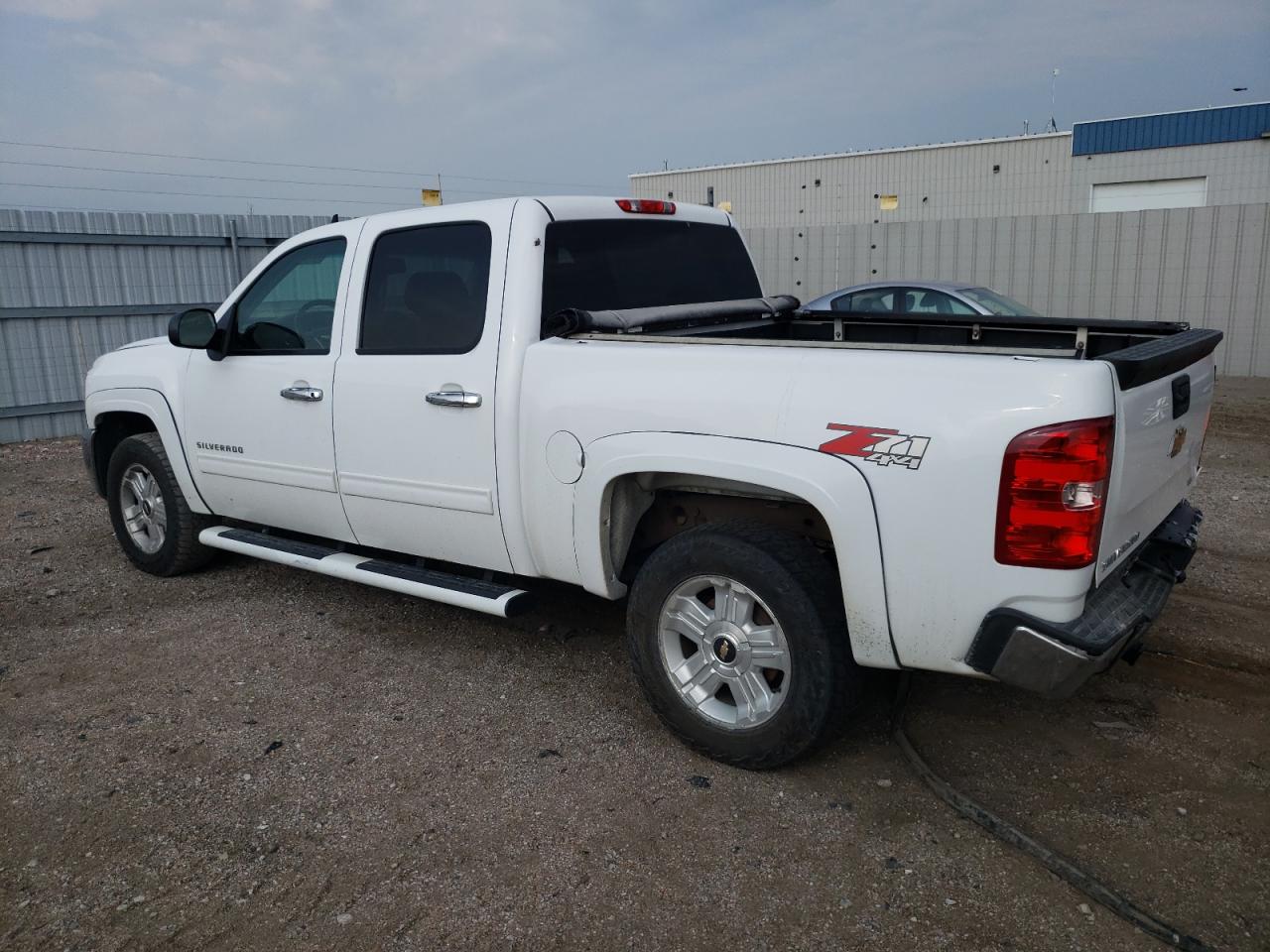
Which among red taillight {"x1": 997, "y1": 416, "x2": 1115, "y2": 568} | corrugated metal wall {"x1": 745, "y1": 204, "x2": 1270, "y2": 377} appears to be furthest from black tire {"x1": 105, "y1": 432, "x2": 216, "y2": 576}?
corrugated metal wall {"x1": 745, "y1": 204, "x2": 1270, "y2": 377}

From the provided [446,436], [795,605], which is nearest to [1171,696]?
[795,605]

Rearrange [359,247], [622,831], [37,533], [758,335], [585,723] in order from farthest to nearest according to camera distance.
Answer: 1. [37,533]
2. [758,335]
3. [359,247]
4. [585,723]
5. [622,831]

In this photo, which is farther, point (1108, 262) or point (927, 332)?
point (1108, 262)

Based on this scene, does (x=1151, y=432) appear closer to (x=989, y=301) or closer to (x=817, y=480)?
(x=817, y=480)

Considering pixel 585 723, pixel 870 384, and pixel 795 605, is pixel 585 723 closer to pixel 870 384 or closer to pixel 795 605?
pixel 795 605

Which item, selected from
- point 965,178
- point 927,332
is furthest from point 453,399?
point 965,178

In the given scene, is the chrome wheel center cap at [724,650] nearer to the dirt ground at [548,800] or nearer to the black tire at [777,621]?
the black tire at [777,621]

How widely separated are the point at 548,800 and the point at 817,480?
141cm

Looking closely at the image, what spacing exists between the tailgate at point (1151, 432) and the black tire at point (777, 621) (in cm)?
82

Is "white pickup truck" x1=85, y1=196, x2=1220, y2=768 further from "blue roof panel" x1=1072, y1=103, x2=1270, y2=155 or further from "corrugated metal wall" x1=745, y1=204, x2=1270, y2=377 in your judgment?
"blue roof panel" x1=1072, y1=103, x2=1270, y2=155

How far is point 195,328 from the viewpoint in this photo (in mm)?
4867

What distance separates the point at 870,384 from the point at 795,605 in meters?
0.74

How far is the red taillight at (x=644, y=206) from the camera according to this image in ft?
14.5

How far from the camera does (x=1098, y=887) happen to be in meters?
2.78
